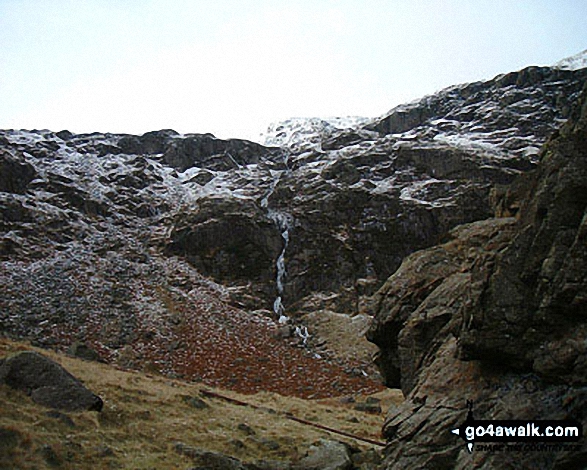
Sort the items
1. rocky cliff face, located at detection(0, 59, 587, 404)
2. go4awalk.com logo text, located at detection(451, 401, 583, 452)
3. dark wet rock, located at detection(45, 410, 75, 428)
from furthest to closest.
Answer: rocky cliff face, located at detection(0, 59, 587, 404) → dark wet rock, located at detection(45, 410, 75, 428) → go4awalk.com logo text, located at detection(451, 401, 583, 452)

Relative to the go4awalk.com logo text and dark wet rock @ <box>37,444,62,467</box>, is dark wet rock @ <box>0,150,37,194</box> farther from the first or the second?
the go4awalk.com logo text

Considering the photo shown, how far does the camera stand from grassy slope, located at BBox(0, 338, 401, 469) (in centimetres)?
1004

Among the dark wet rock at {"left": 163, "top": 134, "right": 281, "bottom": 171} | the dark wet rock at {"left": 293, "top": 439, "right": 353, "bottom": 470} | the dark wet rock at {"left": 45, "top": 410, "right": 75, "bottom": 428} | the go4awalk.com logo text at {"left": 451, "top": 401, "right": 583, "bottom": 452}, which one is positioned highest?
the dark wet rock at {"left": 163, "top": 134, "right": 281, "bottom": 171}

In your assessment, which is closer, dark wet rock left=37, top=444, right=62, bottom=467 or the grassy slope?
dark wet rock left=37, top=444, right=62, bottom=467

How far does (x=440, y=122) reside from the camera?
81.2 m

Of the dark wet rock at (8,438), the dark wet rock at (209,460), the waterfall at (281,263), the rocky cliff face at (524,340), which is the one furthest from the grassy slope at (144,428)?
the waterfall at (281,263)

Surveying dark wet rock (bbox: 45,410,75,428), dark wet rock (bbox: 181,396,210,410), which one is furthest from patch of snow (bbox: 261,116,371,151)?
dark wet rock (bbox: 45,410,75,428)

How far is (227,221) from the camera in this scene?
173ft

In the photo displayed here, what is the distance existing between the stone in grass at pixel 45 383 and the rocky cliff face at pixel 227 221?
9778mm

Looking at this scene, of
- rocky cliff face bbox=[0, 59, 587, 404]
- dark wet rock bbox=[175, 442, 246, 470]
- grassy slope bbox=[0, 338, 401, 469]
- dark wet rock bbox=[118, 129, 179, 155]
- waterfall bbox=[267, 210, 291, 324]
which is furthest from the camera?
dark wet rock bbox=[118, 129, 179, 155]

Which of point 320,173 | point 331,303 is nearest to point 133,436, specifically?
point 331,303

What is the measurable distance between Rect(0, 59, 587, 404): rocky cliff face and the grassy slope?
4988 millimetres

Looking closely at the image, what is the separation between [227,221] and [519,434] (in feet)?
155

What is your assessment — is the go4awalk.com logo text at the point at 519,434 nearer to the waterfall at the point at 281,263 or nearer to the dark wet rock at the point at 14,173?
the waterfall at the point at 281,263
